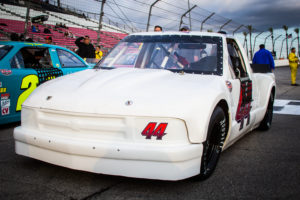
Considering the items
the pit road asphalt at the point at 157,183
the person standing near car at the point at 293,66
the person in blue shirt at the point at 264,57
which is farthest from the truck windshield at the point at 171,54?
the person standing near car at the point at 293,66

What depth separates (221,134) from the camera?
3.11 meters

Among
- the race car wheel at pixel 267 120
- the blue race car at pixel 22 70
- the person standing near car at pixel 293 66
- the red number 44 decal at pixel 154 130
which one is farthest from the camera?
the person standing near car at pixel 293 66

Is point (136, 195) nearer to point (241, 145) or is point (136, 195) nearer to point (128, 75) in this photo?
point (128, 75)

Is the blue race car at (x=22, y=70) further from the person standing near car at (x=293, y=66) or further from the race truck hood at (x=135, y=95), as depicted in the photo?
the person standing near car at (x=293, y=66)

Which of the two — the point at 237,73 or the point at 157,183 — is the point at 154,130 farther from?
the point at 237,73

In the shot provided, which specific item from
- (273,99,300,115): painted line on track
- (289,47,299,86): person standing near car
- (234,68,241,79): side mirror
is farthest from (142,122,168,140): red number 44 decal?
(289,47,299,86): person standing near car

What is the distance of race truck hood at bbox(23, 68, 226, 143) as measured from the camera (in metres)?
2.52

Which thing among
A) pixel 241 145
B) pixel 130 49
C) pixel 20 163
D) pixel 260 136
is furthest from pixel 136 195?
pixel 260 136

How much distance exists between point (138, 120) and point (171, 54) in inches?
52.5

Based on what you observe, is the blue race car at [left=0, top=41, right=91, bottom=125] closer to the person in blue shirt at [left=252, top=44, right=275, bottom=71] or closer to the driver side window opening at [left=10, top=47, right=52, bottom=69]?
the driver side window opening at [left=10, top=47, right=52, bottom=69]

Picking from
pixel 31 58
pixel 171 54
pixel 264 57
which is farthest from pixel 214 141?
pixel 264 57

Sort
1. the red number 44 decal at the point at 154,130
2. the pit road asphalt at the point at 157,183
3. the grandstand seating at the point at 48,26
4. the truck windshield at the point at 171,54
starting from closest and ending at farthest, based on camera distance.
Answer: the red number 44 decal at the point at 154,130, the pit road asphalt at the point at 157,183, the truck windshield at the point at 171,54, the grandstand seating at the point at 48,26

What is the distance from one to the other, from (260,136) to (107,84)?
2.95m

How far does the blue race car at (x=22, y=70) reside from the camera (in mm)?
5051
